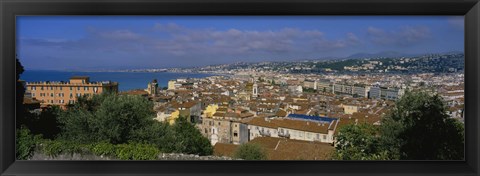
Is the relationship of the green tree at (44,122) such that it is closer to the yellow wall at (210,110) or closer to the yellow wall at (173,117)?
the yellow wall at (173,117)

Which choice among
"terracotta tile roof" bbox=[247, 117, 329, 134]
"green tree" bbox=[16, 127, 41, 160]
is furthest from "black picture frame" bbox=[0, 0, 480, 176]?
"terracotta tile roof" bbox=[247, 117, 329, 134]

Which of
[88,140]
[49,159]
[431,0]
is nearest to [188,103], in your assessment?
[88,140]

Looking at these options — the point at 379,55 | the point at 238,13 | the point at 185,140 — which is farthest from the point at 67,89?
the point at 379,55

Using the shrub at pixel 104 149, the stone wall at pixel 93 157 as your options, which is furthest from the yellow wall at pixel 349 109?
the shrub at pixel 104 149

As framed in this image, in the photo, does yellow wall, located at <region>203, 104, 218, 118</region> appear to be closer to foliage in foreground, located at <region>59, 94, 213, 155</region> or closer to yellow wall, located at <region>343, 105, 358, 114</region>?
foliage in foreground, located at <region>59, 94, 213, 155</region>

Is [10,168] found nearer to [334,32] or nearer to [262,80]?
[262,80]
